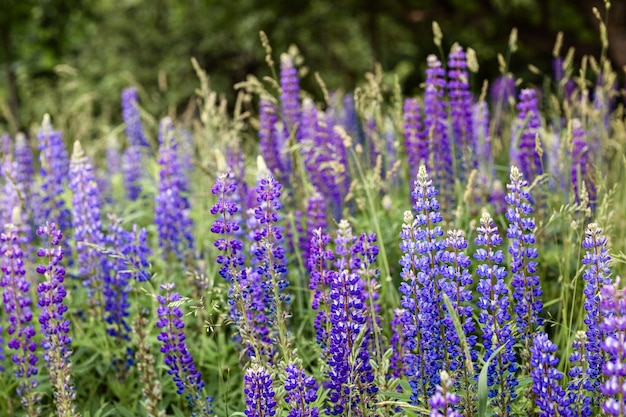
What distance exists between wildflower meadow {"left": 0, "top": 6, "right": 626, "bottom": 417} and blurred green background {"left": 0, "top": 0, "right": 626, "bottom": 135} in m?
2.18

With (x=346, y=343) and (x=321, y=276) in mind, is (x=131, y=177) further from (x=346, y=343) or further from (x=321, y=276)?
(x=346, y=343)

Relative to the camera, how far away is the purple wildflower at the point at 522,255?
256 cm

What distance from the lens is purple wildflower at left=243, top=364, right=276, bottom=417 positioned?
7.74 feet

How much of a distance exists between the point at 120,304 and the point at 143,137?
130 inches

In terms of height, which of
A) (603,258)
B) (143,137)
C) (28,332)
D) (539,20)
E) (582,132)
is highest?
(539,20)

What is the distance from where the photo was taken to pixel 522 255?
2590 millimetres

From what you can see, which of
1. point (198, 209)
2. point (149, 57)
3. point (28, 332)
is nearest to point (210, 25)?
point (149, 57)

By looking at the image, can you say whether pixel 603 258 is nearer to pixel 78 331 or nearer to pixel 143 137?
pixel 78 331

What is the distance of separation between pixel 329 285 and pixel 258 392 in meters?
1.41

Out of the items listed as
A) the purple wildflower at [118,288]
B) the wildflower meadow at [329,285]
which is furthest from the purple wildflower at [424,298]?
the purple wildflower at [118,288]

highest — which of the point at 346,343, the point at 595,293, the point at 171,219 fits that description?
the point at 171,219

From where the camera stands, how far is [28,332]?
314 cm

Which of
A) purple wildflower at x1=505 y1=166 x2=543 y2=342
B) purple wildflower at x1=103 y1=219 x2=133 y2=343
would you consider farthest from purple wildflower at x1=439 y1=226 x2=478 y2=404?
purple wildflower at x1=103 y1=219 x2=133 y2=343

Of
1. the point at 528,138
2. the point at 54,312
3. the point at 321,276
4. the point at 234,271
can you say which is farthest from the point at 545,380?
the point at 528,138
